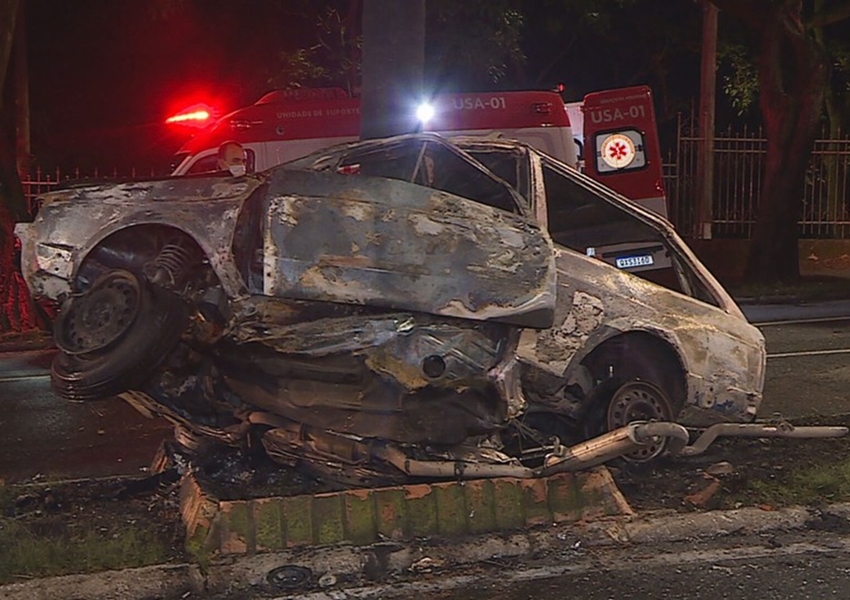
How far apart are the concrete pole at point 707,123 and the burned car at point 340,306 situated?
11684mm

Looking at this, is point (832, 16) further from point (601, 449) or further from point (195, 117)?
point (601, 449)

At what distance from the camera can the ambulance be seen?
12211 mm

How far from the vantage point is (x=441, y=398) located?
5035mm

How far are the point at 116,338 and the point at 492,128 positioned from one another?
8606 millimetres

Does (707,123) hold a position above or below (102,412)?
above

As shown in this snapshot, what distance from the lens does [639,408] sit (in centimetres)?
585

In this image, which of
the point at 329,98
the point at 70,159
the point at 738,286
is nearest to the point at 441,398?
the point at 329,98

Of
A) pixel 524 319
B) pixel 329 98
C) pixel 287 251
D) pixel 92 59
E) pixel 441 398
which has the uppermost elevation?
pixel 92 59

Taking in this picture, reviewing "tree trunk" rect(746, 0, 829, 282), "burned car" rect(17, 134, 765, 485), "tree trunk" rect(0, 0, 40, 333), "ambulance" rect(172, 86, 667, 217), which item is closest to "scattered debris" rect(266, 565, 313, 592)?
"burned car" rect(17, 134, 765, 485)

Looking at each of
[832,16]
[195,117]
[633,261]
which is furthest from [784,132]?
[633,261]

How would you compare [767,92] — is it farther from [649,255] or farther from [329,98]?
[649,255]

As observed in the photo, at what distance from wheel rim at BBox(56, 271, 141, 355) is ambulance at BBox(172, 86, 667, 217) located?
23.0ft

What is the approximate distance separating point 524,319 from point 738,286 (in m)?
12.2

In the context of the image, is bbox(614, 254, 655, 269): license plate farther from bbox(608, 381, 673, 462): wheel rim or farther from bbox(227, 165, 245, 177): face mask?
bbox(227, 165, 245, 177): face mask
